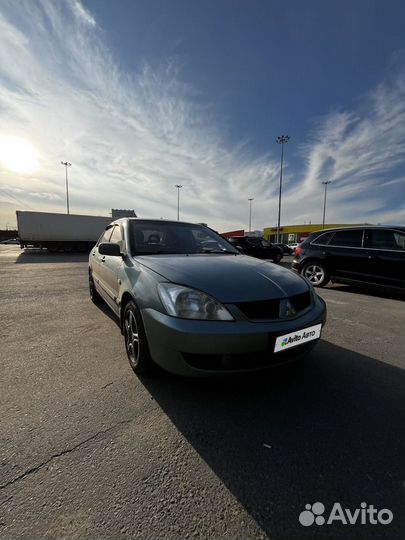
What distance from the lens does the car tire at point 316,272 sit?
261 inches

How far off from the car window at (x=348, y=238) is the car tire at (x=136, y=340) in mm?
5714

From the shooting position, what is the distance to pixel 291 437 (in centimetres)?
168

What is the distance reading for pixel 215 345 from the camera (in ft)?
5.66

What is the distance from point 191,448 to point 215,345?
2.06 ft

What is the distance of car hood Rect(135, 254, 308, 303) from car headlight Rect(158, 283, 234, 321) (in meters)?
0.05

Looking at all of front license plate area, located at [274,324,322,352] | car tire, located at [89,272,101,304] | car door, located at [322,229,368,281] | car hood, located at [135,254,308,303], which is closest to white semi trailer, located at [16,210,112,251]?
car tire, located at [89,272,101,304]

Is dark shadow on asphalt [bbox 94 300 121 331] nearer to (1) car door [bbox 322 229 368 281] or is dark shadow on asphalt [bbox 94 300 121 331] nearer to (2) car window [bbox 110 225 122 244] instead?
(2) car window [bbox 110 225 122 244]

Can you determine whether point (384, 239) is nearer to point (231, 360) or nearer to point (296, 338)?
point (296, 338)

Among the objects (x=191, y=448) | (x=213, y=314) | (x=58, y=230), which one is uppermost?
(x=58, y=230)

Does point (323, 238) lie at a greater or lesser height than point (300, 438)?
greater

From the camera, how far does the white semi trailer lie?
67.8 feet

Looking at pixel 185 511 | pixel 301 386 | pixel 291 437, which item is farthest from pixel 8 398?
pixel 301 386

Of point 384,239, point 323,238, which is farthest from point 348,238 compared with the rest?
point 384,239

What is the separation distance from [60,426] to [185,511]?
1.02m
